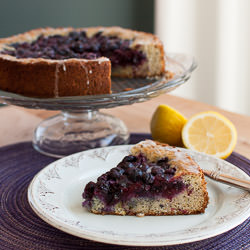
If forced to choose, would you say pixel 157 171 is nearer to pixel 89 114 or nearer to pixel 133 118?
pixel 89 114

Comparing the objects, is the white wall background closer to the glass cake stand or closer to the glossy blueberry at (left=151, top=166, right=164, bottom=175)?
the glass cake stand

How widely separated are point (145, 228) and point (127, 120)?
1146 mm

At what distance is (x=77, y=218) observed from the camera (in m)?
1.24

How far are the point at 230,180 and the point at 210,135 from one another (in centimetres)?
39

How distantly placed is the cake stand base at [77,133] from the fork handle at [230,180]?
618 mm

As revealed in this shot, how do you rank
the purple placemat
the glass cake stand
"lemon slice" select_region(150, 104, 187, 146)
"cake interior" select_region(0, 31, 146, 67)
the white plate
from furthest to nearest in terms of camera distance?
"cake interior" select_region(0, 31, 146, 67) → "lemon slice" select_region(150, 104, 187, 146) → the glass cake stand → the purple placemat → the white plate

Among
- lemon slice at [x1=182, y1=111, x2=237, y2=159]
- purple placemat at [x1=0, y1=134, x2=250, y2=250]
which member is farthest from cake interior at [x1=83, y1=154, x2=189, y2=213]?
lemon slice at [x1=182, y1=111, x2=237, y2=159]

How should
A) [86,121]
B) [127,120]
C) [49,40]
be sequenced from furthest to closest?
[49,40], [127,120], [86,121]

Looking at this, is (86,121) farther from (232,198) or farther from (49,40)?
(232,198)

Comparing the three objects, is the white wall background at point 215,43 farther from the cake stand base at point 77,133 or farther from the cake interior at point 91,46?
the cake stand base at point 77,133

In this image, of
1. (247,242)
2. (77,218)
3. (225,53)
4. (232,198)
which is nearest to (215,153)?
(232,198)

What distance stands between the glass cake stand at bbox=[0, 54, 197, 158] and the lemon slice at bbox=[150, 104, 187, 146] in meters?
0.10

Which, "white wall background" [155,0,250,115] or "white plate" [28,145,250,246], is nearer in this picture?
"white plate" [28,145,250,246]

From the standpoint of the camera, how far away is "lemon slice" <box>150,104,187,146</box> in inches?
72.4
